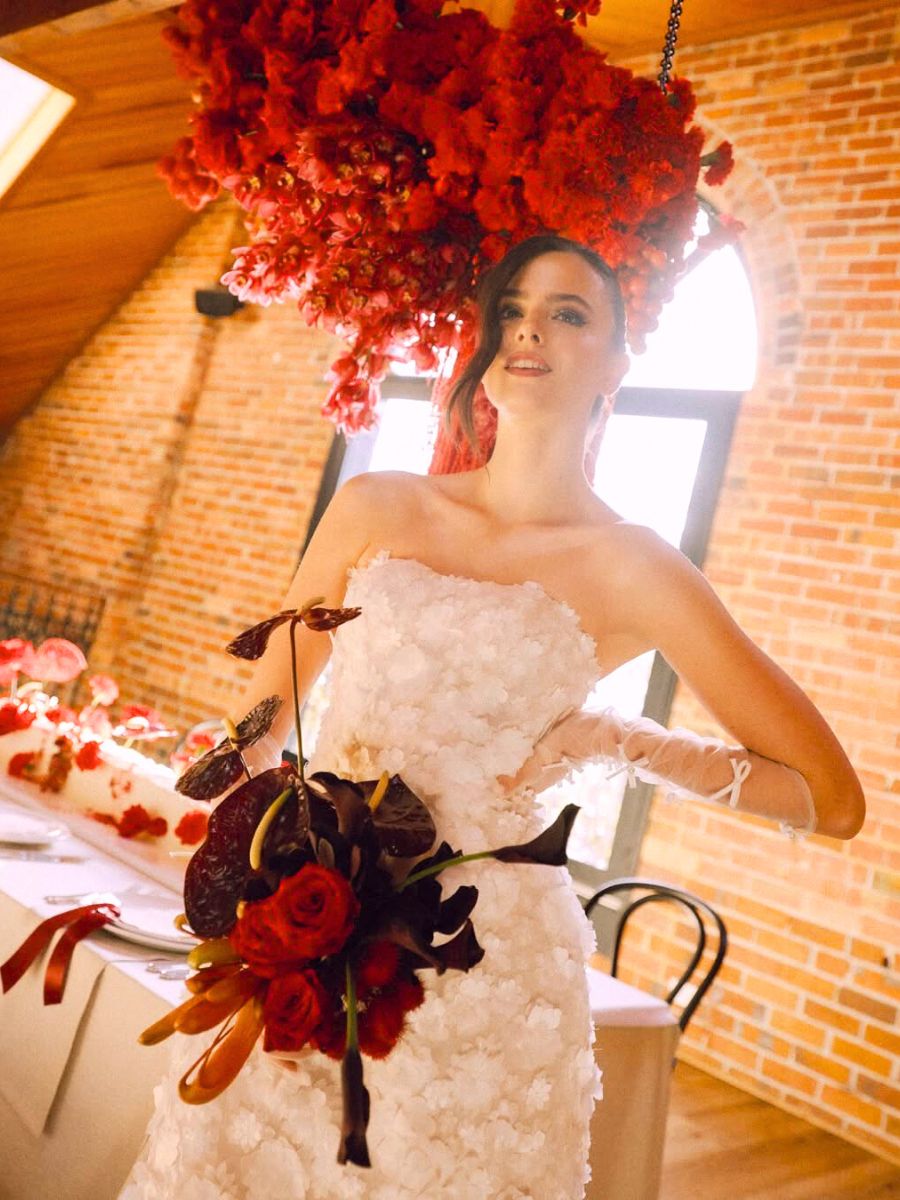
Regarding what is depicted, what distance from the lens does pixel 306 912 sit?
2.89ft

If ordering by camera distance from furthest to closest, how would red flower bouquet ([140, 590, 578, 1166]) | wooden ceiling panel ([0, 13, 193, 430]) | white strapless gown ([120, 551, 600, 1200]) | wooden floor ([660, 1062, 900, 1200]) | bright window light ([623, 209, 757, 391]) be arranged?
wooden ceiling panel ([0, 13, 193, 430])
bright window light ([623, 209, 757, 391])
wooden floor ([660, 1062, 900, 1200])
white strapless gown ([120, 551, 600, 1200])
red flower bouquet ([140, 590, 578, 1166])

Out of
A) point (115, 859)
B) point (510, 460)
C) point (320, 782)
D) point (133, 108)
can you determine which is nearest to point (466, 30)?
point (510, 460)

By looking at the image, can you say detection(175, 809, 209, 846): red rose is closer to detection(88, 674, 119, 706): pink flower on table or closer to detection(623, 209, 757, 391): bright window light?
detection(88, 674, 119, 706): pink flower on table

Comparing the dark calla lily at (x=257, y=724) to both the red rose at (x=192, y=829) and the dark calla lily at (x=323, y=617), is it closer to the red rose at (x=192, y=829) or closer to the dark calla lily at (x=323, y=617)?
the dark calla lily at (x=323, y=617)

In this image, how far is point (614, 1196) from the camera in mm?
1843

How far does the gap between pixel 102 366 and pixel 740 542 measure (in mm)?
5410

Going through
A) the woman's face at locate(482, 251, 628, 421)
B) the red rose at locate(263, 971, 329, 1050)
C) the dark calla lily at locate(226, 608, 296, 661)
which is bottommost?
the red rose at locate(263, 971, 329, 1050)

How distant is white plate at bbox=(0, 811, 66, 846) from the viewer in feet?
7.07

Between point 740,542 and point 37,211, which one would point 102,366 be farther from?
point 740,542

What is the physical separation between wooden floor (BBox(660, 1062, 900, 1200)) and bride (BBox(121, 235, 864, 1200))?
209cm

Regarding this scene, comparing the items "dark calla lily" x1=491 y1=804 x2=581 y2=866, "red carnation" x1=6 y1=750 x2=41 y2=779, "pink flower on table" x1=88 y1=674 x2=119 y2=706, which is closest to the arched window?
"pink flower on table" x1=88 y1=674 x2=119 y2=706

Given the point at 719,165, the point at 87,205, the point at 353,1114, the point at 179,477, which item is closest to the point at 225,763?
the point at 353,1114

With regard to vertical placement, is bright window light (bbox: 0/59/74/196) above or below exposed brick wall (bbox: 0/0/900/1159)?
above

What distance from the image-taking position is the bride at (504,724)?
112 cm
